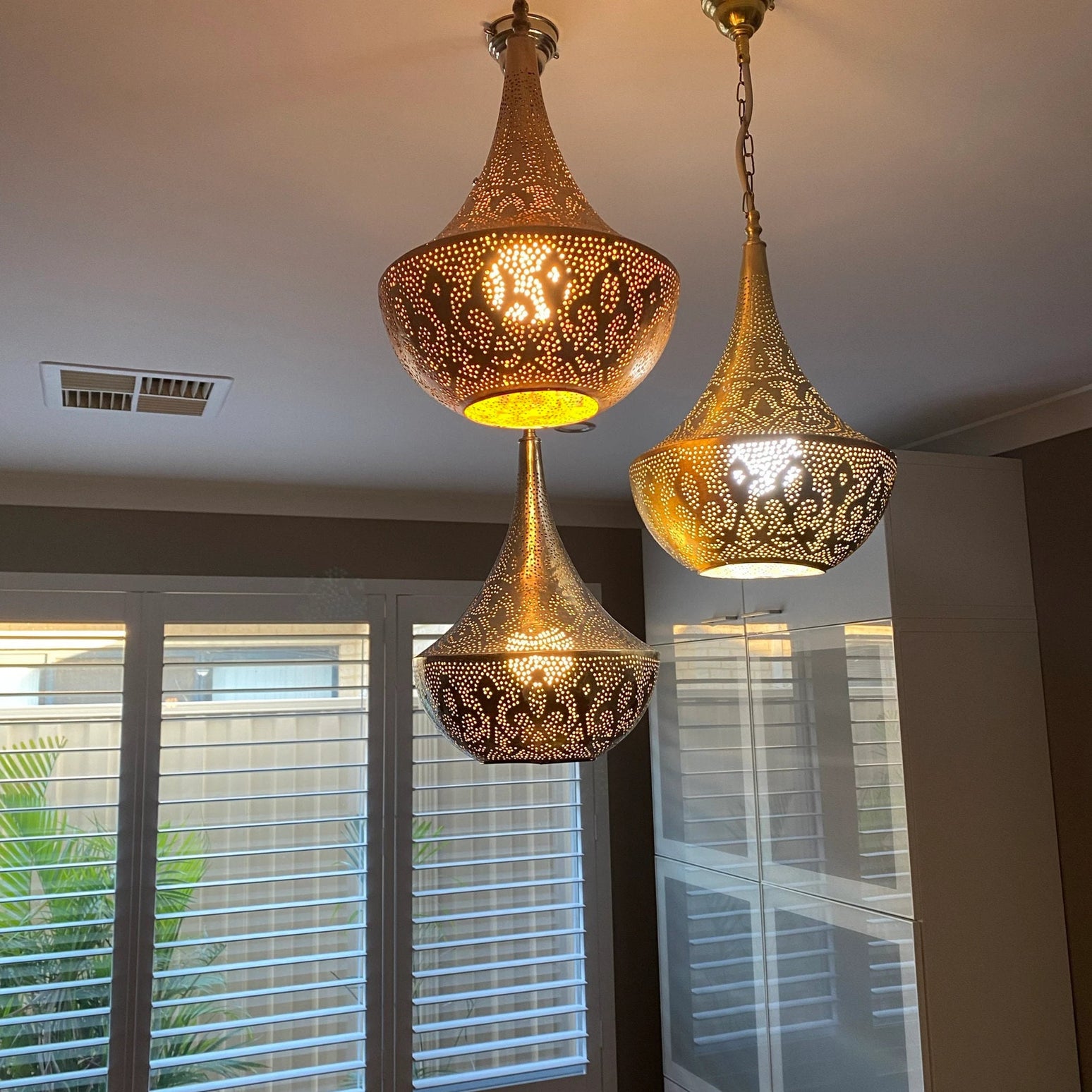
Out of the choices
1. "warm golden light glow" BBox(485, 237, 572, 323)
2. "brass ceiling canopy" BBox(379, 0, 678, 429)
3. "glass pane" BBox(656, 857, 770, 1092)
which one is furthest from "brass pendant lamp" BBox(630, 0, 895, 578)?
"glass pane" BBox(656, 857, 770, 1092)

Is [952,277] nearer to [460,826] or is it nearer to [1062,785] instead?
[1062,785]

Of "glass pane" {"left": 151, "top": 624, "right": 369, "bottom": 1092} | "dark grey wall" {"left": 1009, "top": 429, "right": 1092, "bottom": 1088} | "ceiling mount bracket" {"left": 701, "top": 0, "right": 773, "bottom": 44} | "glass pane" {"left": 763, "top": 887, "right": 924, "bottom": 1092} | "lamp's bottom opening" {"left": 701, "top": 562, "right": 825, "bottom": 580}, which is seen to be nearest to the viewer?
"lamp's bottom opening" {"left": 701, "top": 562, "right": 825, "bottom": 580}

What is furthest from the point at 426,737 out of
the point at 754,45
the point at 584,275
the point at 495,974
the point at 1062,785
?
the point at 584,275

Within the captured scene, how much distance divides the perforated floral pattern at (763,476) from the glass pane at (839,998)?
1884 mm

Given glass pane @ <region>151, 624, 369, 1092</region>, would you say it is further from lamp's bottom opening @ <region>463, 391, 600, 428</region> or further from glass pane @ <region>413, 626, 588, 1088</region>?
lamp's bottom opening @ <region>463, 391, 600, 428</region>

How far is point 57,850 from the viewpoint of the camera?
3145 millimetres

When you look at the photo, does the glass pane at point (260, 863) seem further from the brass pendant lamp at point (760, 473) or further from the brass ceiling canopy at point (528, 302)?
the brass ceiling canopy at point (528, 302)

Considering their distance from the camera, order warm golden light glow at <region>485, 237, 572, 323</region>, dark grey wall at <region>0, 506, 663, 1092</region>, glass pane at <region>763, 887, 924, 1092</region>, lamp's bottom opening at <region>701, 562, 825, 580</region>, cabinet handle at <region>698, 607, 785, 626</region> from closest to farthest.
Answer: warm golden light glow at <region>485, 237, 572, 323</region>, lamp's bottom opening at <region>701, 562, 825, 580</region>, glass pane at <region>763, 887, 924, 1092</region>, cabinet handle at <region>698, 607, 785, 626</region>, dark grey wall at <region>0, 506, 663, 1092</region>

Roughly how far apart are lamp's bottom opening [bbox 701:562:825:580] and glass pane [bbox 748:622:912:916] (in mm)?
1595

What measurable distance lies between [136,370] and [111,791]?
1.55 meters

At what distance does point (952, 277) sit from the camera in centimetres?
188

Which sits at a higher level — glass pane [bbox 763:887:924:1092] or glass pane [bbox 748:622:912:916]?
glass pane [bbox 748:622:912:916]

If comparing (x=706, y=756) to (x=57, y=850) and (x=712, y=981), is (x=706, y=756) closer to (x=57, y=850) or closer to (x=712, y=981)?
(x=712, y=981)

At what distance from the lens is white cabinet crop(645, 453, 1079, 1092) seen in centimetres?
249
